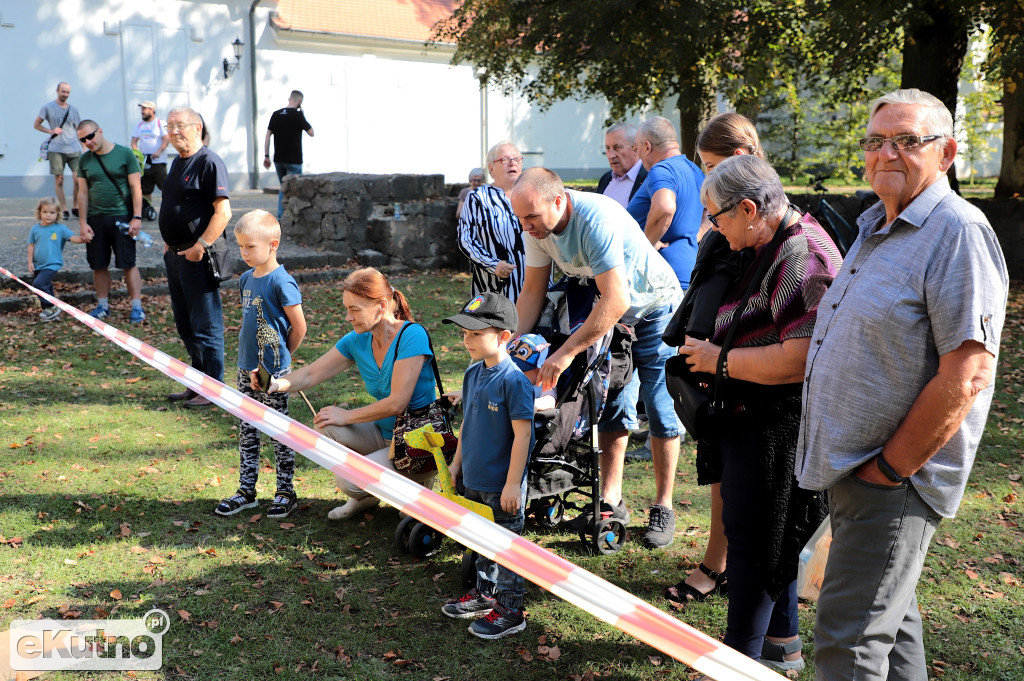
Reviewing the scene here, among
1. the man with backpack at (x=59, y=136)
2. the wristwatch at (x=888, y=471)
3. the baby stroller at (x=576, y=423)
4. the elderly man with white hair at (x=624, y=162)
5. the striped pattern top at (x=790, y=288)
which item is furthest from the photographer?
the man with backpack at (x=59, y=136)

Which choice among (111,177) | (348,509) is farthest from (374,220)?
(348,509)

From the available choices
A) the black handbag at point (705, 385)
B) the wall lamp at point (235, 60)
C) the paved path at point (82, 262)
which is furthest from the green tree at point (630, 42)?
the black handbag at point (705, 385)

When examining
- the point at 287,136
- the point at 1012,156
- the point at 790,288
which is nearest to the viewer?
the point at 790,288

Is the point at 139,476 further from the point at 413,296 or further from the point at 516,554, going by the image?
the point at 413,296

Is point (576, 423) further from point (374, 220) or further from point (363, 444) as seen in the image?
point (374, 220)

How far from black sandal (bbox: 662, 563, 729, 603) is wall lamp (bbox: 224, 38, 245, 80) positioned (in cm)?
2173

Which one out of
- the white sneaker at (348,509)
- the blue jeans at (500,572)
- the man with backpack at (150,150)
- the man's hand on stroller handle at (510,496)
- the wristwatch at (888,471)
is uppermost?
the man with backpack at (150,150)

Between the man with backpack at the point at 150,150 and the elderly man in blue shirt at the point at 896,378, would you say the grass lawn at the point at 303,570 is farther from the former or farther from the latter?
the man with backpack at the point at 150,150

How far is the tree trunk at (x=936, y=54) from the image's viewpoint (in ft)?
39.3

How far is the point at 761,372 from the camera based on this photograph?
2752 mm

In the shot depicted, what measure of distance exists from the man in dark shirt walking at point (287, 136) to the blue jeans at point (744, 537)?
43.4ft

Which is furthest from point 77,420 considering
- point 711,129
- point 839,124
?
point 839,124

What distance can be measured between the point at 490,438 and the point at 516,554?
1.35 m

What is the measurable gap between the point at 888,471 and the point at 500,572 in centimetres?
178
